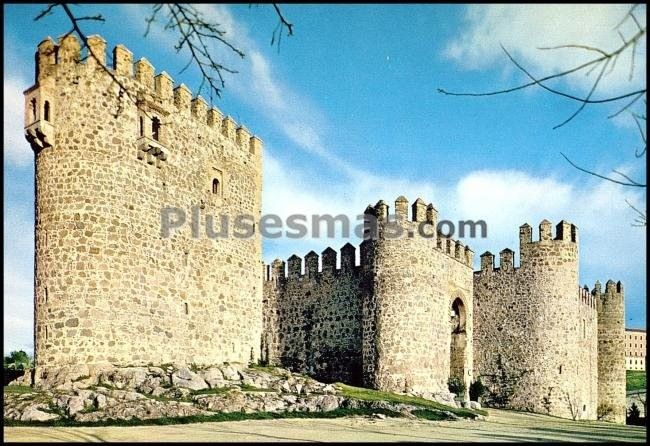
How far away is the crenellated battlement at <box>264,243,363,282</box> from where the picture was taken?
25.7 m

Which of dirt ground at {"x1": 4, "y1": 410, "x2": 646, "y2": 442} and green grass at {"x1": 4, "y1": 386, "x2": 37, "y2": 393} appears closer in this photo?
dirt ground at {"x1": 4, "y1": 410, "x2": 646, "y2": 442}

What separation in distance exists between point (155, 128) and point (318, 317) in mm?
10819

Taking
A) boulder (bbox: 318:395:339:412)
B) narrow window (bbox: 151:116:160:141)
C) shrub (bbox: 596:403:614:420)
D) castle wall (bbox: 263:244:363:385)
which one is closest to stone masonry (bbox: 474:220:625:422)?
shrub (bbox: 596:403:614:420)

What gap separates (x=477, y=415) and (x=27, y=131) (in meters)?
14.6

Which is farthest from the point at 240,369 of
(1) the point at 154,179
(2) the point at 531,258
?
(2) the point at 531,258

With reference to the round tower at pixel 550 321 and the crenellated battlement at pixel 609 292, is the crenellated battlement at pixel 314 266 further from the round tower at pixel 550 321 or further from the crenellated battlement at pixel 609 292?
the crenellated battlement at pixel 609 292

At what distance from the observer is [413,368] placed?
74.7 ft

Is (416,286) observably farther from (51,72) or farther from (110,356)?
(51,72)

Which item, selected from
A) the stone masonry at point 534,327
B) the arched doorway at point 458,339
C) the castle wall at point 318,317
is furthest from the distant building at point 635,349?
the castle wall at point 318,317

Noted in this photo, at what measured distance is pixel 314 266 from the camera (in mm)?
26984

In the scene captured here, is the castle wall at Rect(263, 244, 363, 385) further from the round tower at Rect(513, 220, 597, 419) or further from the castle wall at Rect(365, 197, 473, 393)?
the round tower at Rect(513, 220, 597, 419)

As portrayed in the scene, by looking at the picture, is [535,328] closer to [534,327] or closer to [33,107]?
[534,327]

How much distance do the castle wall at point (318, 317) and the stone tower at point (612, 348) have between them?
659 inches

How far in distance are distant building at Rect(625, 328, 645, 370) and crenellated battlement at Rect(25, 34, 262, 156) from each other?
3839 inches
